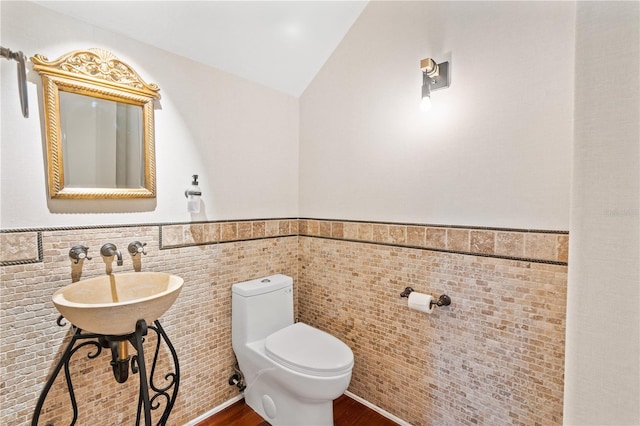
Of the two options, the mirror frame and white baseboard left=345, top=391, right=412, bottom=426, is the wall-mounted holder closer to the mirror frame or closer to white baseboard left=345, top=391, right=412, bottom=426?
the mirror frame

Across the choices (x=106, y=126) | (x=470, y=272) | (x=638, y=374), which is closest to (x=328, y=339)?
(x=470, y=272)

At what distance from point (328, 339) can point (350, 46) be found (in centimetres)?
185

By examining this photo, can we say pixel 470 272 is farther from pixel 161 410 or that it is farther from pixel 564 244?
pixel 161 410

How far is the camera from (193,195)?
5.43ft

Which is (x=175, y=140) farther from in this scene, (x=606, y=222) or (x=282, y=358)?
(x=606, y=222)

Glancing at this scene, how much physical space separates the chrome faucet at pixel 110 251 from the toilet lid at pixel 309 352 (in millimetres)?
884

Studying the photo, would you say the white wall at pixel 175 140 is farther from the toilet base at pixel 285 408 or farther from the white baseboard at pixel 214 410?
the white baseboard at pixel 214 410

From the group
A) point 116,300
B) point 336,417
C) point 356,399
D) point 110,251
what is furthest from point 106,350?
point 356,399

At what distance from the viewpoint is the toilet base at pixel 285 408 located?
158cm

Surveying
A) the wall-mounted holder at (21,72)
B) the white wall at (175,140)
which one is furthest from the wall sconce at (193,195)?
the wall-mounted holder at (21,72)

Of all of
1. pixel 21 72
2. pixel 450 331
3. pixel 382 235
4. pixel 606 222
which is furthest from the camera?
pixel 382 235

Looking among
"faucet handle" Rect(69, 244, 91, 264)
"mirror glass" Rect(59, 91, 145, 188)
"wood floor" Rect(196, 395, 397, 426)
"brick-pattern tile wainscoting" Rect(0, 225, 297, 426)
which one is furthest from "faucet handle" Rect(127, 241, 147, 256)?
"wood floor" Rect(196, 395, 397, 426)

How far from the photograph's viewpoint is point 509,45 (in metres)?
1.34

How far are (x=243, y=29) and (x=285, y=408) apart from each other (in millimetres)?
2169
